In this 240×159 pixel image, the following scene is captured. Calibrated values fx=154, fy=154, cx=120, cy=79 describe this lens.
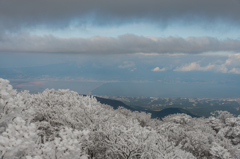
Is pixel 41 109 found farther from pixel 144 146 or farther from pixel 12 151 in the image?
pixel 12 151

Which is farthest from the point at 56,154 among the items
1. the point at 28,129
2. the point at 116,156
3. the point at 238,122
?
the point at 238,122

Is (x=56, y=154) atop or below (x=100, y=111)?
atop

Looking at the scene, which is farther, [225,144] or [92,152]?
[225,144]

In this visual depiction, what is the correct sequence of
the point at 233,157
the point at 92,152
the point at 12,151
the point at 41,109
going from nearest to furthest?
the point at 12,151 < the point at 92,152 < the point at 41,109 < the point at 233,157

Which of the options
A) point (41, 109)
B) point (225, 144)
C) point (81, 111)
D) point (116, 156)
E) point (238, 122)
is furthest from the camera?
point (238, 122)

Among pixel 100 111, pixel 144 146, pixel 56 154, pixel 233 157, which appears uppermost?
pixel 56 154

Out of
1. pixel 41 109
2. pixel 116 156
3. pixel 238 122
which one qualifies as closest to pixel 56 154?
pixel 116 156
